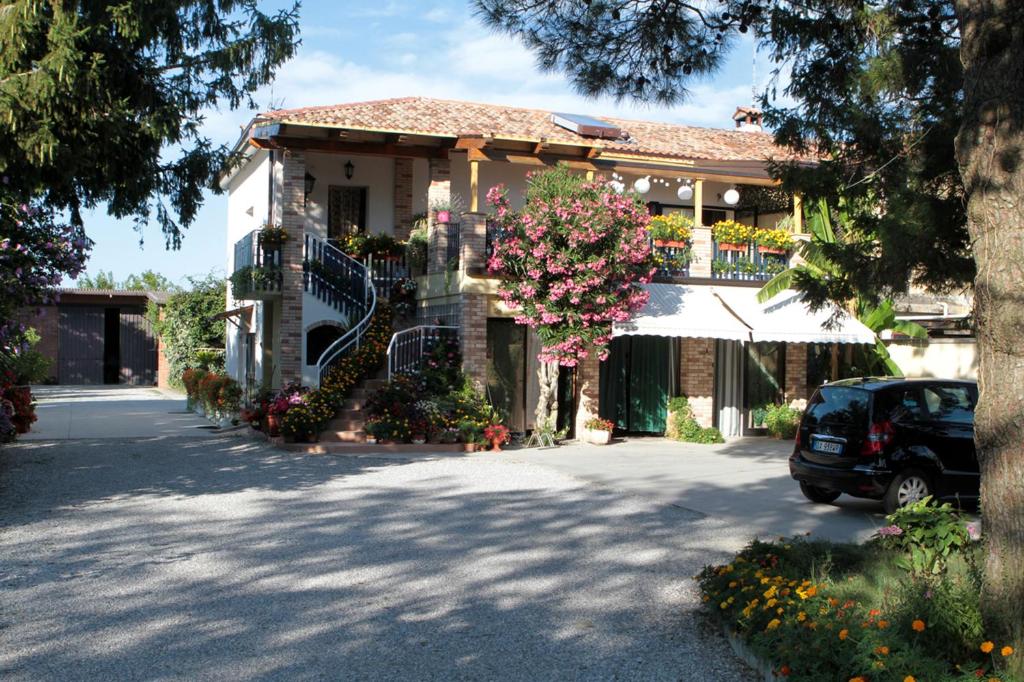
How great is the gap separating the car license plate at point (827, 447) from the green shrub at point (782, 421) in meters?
9.73

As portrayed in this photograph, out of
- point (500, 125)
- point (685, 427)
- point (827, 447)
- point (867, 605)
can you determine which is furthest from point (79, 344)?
point (867, 605)

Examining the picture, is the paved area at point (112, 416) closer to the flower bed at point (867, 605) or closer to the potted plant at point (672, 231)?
the potted plant at point (672, 231)

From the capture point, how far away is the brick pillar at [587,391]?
65.8ft

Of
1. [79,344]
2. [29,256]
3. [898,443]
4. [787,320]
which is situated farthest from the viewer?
[79,344]

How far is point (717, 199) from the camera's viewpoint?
80.2ft

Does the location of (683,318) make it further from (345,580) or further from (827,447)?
(345,580)

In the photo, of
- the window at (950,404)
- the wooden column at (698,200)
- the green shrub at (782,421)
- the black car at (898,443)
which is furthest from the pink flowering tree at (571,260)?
the window at (950,404)

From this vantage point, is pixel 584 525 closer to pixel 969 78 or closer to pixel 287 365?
pixel 969 78

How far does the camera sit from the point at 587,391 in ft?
65.9

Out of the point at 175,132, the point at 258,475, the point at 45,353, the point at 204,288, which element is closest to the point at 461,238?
the point at 258,475

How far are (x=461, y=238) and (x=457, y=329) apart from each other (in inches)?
68.5

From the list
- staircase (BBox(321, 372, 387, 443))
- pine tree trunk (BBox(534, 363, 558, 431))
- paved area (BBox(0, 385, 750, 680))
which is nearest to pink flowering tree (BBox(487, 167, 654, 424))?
pine tree trunk (BBox(534, 363, 558, 431))

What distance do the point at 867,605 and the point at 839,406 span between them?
5853 mm

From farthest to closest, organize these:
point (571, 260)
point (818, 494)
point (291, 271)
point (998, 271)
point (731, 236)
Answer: point (731, 236), point (291, 271), point (571, 260), point (818, 494), point (998, 271)
